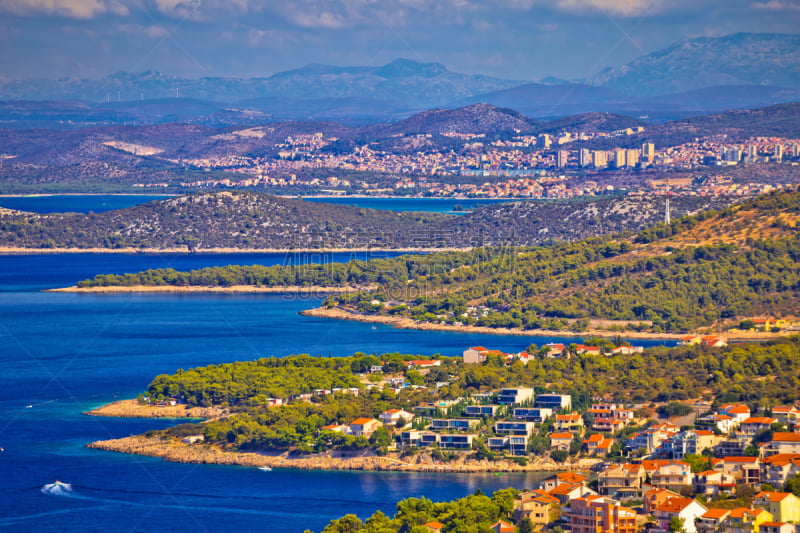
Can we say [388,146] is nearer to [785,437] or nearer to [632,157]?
[632,157]

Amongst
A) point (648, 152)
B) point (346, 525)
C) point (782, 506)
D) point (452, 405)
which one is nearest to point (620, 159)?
point (648, 152)

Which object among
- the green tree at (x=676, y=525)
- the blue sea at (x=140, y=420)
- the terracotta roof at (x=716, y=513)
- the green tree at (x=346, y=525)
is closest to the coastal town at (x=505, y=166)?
the blue sea at (x=140, y=420)

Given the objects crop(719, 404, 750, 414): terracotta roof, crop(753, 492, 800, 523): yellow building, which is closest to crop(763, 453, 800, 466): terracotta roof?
crop(753, 492, 800, 523): yellow building

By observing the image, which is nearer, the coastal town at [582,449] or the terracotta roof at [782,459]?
the coastal town at [582,449]

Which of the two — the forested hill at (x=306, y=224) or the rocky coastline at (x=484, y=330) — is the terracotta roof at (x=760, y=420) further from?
the forested hill at (x=306, y=224)

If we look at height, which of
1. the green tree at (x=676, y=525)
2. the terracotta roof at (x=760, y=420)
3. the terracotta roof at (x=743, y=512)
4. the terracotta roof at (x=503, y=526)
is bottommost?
the terracotta roof at (x=760, y=420)

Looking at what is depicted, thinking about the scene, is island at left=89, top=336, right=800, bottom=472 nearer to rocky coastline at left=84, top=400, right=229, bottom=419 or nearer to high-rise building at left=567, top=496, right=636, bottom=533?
rocky coastline at left=84, top=400, right=229, bottom=419

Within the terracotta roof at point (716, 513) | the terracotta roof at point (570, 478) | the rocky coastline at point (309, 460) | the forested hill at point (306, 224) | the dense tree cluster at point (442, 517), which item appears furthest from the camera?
the forested hill at point (306, 224)
